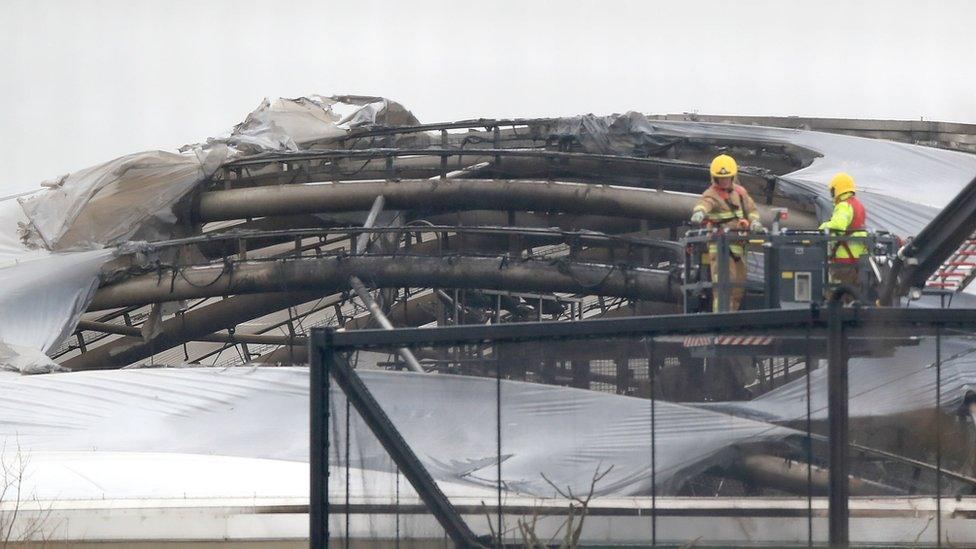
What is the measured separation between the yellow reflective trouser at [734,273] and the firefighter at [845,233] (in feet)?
3.42

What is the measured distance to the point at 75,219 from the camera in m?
26.6

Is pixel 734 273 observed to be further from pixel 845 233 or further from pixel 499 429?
pixel 499 429

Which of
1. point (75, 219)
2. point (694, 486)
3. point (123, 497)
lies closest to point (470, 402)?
point (694, 486)

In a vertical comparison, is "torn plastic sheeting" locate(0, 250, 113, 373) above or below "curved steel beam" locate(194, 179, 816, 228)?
below

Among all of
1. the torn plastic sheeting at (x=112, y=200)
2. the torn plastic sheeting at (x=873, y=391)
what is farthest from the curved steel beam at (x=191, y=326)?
the torn plastic sheeting at (x=873, y=391)

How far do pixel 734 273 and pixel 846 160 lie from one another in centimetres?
1330

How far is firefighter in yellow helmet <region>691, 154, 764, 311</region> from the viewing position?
618 inches

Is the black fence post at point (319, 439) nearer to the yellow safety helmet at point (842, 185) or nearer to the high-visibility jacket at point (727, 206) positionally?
the high-visibility jacket at point (727, 206)

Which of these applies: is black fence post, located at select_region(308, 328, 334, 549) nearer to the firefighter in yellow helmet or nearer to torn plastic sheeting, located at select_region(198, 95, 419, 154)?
the firefighter in yellow helmet

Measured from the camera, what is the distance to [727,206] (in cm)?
1630

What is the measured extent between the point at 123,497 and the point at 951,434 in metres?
11.5

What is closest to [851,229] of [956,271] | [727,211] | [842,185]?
[842,185]

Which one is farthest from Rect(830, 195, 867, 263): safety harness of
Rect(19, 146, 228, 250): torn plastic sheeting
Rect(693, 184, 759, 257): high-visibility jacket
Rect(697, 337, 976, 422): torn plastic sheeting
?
Rect(19, 146, 228, 250): torn plastic sheeting

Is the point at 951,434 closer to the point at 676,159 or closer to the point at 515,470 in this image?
the point at 515,470
